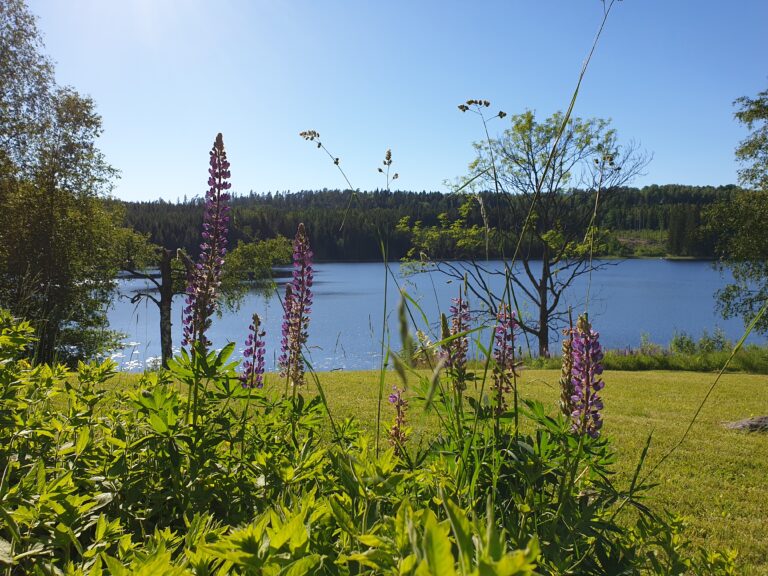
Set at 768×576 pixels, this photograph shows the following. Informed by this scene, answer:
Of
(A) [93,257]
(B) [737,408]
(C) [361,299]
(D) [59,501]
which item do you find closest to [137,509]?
(D) [59,501]

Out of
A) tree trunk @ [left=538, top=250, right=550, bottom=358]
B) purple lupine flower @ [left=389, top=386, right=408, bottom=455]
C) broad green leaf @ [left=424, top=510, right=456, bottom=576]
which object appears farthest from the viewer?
tree trunk @ [left=538, top=250, right=550, bottom=358]

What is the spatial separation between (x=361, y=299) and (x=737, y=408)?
45523mm

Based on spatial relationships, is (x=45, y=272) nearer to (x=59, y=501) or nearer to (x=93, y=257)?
(x=93, y=257)

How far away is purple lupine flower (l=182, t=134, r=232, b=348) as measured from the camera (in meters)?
2.15

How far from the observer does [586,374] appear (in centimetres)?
209

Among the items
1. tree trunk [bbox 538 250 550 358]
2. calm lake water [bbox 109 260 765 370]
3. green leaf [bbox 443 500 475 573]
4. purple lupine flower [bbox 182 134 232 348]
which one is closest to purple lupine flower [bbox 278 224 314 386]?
purple lupine flower [bbox 182 134 232 348]

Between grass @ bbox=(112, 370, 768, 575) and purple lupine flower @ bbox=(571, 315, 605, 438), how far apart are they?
0.17 metres

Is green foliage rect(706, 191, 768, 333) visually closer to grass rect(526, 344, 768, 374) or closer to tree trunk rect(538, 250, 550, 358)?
grass rect(526, 344, 768, 374)

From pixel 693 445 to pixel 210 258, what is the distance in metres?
6.63

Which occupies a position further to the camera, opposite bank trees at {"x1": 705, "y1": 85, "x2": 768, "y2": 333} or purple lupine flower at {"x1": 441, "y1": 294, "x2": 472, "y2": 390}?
opposite bank trees at {"x1": 705, "y1": 85, "x2": 768, "y2": 333}

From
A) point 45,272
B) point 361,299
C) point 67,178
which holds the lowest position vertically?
point 361,299

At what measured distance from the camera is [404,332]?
0.75m

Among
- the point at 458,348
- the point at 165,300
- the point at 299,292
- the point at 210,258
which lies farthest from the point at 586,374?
the point at 165,300

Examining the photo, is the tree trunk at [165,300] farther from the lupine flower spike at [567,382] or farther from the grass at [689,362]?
the lupine flower spike at [567,382]
